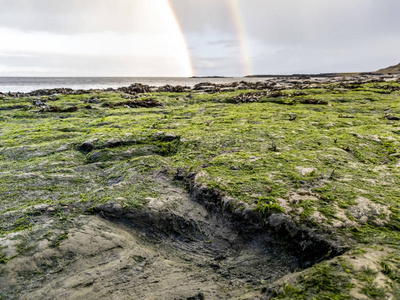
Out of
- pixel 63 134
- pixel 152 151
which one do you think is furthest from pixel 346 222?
pixel 63 134

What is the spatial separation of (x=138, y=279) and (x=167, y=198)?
159cm

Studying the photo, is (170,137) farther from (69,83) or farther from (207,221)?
(69,83)

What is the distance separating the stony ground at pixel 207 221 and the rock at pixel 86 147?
1.18 ft

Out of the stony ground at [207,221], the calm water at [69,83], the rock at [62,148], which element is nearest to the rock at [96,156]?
the stony ground at [207,221]

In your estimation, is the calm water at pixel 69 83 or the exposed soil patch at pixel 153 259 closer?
the exposed soil patch at pixel 153 259

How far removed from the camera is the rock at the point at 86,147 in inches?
269

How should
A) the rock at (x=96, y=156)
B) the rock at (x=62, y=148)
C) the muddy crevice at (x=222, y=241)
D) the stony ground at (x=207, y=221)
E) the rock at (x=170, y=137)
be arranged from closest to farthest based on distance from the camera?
the stony ground at (x=207, y=221) → the muddy crevice at (x=222, y=241) → the rock at (x=96, y=156) → the rock at (x=62, y=148) → the rock at (x=170, y=137)

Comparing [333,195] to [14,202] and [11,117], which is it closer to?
[14,202]

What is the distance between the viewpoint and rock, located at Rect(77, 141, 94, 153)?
22.4 feet

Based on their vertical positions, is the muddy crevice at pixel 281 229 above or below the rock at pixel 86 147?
below

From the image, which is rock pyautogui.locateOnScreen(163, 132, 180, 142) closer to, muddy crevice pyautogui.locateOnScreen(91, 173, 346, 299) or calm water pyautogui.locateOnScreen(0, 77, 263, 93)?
muddy crevice pyautogui.locateOnScreen(91, 173, 346, 299)

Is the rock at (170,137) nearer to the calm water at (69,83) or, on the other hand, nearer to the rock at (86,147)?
the rock at (86,147)

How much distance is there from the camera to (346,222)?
10.3 ft

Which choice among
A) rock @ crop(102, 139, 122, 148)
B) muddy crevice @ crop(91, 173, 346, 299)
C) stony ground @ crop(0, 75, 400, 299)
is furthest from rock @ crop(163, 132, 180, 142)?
muddy crevice @ crop(91, 173, 346, 299)
